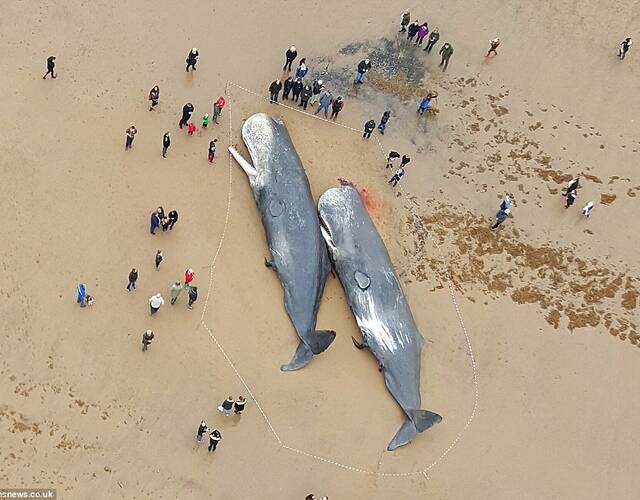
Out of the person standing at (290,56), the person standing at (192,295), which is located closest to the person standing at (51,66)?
the person standing at (290,56)

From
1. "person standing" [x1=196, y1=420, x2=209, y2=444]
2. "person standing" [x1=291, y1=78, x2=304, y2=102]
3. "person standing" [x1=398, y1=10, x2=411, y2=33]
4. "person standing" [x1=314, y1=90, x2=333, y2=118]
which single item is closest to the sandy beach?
"person standing" [x1=196, y1=420, x2=209, y2=444]

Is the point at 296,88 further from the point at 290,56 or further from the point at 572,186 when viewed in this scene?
the point at 572,186

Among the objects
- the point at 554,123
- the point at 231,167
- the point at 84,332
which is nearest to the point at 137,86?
the point at 231,167

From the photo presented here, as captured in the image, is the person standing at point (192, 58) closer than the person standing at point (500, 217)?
No

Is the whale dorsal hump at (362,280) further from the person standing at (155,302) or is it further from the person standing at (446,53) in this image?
the person standing at (446,53)

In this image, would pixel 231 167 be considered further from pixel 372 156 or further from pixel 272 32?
pixel 272 32
